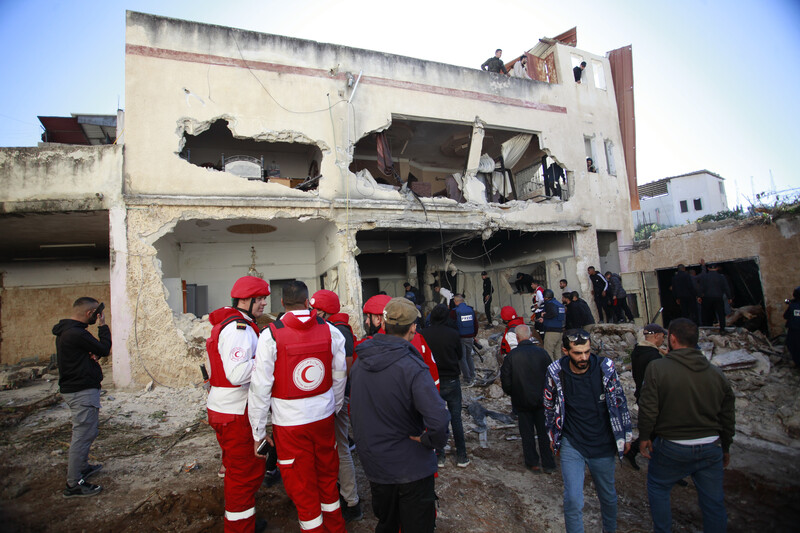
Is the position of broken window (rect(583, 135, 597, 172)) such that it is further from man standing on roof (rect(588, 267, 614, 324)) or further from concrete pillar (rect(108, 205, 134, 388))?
concrete pillar (rect(108, 205, 134, 388))

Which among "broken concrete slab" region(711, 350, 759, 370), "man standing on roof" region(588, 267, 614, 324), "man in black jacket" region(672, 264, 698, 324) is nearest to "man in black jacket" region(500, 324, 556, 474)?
"broken concrete slab" region(711, 350, 759, 370)

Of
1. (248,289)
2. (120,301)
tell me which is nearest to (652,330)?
(248,289)

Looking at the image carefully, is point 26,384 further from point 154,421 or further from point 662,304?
point 662,304

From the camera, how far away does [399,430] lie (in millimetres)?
2377

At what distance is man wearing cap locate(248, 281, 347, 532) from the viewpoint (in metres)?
2.77

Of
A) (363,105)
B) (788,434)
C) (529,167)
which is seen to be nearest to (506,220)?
(529,167)

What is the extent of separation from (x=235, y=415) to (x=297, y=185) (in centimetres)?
767

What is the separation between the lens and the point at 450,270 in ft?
49.0

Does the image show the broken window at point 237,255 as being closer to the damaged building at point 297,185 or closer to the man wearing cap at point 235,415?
the damaged building at point 297,185

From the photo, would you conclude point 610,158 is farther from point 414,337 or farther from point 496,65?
point 414,337

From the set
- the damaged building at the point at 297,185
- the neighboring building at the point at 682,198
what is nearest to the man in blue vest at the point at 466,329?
the damaged building at the point at 297,185

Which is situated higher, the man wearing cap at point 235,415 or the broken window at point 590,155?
the broken window at point 590,155

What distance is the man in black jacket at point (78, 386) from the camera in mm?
3850

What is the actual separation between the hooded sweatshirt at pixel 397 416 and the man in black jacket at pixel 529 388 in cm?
217
